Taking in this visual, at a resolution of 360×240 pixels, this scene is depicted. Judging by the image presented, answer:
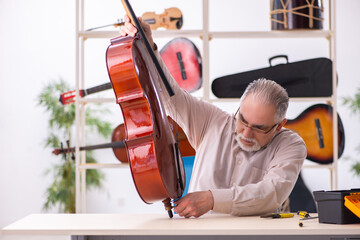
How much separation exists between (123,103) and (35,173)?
311 centimetres

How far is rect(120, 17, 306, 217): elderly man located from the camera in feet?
5.41

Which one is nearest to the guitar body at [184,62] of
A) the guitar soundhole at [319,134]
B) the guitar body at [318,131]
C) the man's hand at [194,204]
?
the guitar body at [318,131]

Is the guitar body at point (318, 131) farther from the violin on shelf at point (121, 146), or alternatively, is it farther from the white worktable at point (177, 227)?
the white worktable at point (177, 227)

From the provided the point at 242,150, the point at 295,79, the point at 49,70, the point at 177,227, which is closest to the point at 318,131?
the point at 295,79

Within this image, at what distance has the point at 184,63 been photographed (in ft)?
11.3

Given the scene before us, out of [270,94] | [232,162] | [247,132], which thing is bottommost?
[232,162]

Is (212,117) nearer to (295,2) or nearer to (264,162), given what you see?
(264,162)

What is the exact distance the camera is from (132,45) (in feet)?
5.65

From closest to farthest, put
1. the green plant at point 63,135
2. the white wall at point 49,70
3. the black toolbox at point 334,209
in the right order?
the black toolbox at point 334,209 → the green plant at point 63,135 → the white wall at point 49,70

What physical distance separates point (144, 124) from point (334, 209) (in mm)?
640

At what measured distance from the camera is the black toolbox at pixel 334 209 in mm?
1438

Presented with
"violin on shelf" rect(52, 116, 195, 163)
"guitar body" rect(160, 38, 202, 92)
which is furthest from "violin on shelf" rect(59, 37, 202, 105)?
"violin on shelf" rect(52, 116, 195, 163)

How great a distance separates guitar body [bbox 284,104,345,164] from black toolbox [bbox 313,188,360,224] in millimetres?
1850

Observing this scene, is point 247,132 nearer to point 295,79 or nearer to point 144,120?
point 144,120
